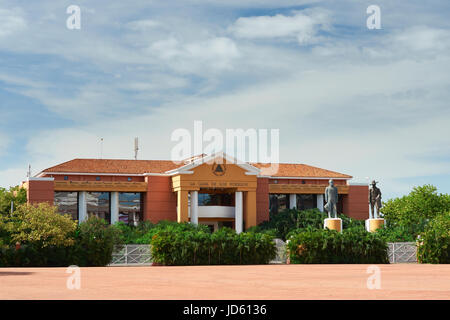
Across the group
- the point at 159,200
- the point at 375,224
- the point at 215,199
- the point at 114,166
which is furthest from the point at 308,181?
the point at 114,166

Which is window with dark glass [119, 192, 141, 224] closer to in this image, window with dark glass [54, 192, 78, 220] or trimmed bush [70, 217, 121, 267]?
window with dark glass [54, 192, 78, 220]

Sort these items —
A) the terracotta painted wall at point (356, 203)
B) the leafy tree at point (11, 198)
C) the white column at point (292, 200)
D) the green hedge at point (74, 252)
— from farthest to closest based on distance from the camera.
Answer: the terracotta painted wall at point (356, 203) → the white column at point (292, 200) → the leafy tree at point (11, 198) → the green hedge at point (74, 252)

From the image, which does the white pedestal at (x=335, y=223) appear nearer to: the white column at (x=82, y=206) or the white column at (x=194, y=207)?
the white column at (x=194, y=207)

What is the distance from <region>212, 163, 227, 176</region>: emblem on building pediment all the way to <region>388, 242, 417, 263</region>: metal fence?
18813mm

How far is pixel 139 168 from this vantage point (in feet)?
197

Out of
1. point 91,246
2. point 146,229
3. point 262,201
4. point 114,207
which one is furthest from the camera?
point 262,201

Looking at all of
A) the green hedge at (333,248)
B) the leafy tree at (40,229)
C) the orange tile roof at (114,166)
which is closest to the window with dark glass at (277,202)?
the orange tile roof at (114,166)

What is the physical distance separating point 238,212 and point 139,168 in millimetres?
10258

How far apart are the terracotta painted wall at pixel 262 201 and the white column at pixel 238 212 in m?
2.45

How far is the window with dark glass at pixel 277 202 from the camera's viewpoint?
6134cm

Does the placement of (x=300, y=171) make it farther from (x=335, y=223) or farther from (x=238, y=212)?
(x=335, y=223)

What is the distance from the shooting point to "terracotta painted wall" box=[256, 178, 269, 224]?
59.2m
